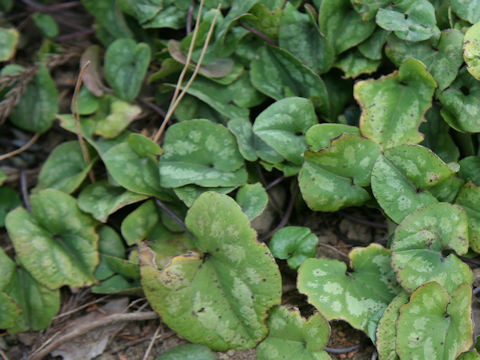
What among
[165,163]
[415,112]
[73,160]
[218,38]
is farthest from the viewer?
[73,160]

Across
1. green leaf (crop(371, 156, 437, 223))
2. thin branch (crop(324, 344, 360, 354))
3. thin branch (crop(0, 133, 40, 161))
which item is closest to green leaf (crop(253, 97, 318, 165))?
green leaf (crop(371, 156, 437, 223))

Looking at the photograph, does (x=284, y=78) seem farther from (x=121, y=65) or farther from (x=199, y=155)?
(x=121, y=65)

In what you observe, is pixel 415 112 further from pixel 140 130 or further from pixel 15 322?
pixel 15 322

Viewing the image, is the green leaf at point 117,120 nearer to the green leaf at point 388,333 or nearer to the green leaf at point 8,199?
the green leaf at point 8,199

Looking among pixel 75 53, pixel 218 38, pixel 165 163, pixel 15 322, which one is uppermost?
pixel 218 38

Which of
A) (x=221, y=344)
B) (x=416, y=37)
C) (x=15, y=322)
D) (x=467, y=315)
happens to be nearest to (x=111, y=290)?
(x=15, y=322)

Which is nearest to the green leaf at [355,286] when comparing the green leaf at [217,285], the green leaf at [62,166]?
the green leaf at [217,285]
